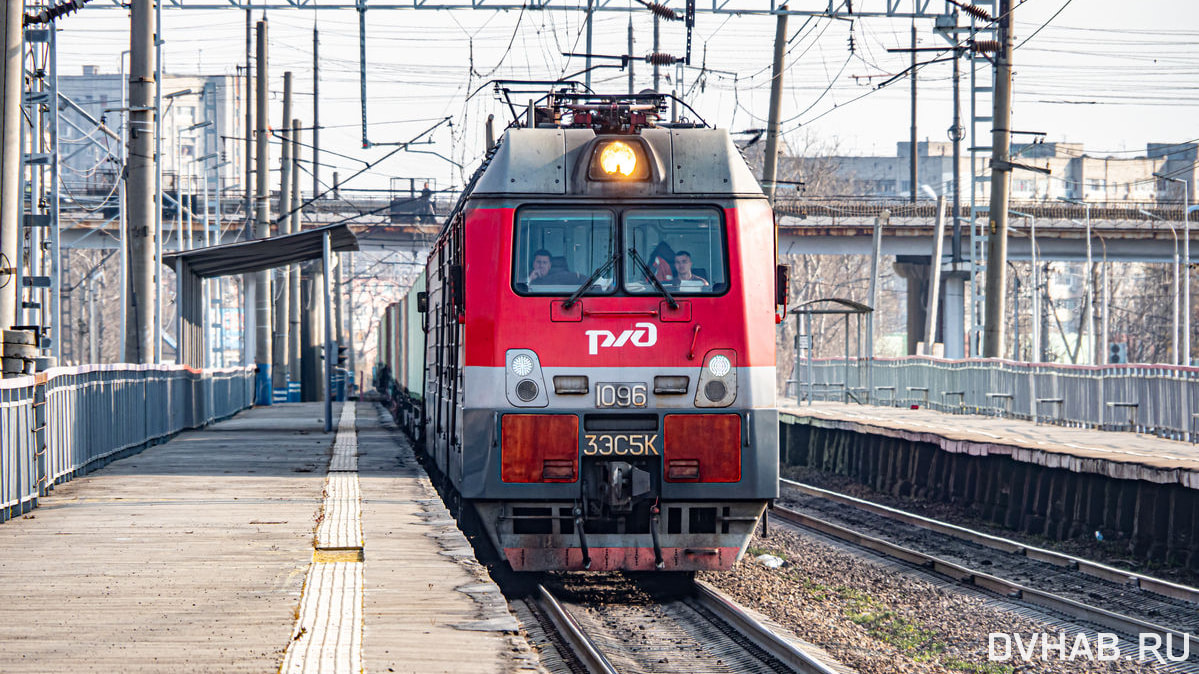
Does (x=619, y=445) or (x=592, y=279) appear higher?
(x=592, y=279)

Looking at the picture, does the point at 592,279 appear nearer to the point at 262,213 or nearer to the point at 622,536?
the point at 622,536

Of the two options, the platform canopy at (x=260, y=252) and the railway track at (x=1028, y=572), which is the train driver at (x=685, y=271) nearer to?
the railway track at (x=1028, y=572)

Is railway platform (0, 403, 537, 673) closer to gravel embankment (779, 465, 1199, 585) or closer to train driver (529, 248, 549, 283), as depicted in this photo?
train driver (529, 248, 549, 283)

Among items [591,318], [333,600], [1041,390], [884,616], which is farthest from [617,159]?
[1041,390]

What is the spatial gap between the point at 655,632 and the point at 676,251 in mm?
3043

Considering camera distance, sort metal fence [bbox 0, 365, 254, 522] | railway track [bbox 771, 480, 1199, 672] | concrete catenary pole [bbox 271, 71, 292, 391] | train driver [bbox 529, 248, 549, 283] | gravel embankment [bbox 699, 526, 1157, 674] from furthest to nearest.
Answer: concrete catenary pole [bbox 271, 71, 292, 391], metal fence [bbox 0, 365, 254, 522], train driver [bbox 529, 248, 549, 283], railway track [bbox 771, 480, 1199, 672], gravel embankment [bbox 699, 526, 1157, 674]

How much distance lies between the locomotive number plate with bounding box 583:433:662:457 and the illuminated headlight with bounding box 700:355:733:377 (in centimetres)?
71

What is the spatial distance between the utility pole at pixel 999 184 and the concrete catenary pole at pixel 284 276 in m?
22.3

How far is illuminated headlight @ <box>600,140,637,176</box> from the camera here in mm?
10938

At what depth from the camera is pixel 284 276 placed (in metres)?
44.8

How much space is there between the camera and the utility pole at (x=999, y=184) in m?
23.8

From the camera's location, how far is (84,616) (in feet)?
23.5

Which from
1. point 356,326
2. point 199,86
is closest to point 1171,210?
point 199,86

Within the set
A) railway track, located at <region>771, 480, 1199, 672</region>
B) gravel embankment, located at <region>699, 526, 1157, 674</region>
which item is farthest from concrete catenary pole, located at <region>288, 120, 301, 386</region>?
gravel embankment, located at <region>699, 526, 1157, 674</region>
